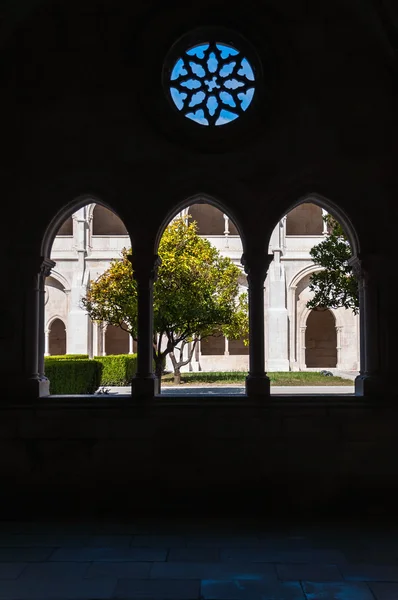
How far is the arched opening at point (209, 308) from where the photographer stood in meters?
11.2

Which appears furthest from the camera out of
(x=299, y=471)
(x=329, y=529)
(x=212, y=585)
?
(x=299, y=471)

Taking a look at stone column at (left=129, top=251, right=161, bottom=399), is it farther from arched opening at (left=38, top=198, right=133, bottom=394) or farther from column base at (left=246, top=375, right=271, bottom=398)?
arched opening at (left=38, top=198, right=133, bottom=394)

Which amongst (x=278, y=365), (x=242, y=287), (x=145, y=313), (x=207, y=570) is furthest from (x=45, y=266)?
(x=278, y=365)

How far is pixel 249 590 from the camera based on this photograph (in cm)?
287

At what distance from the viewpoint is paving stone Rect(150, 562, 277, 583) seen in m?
3.04
